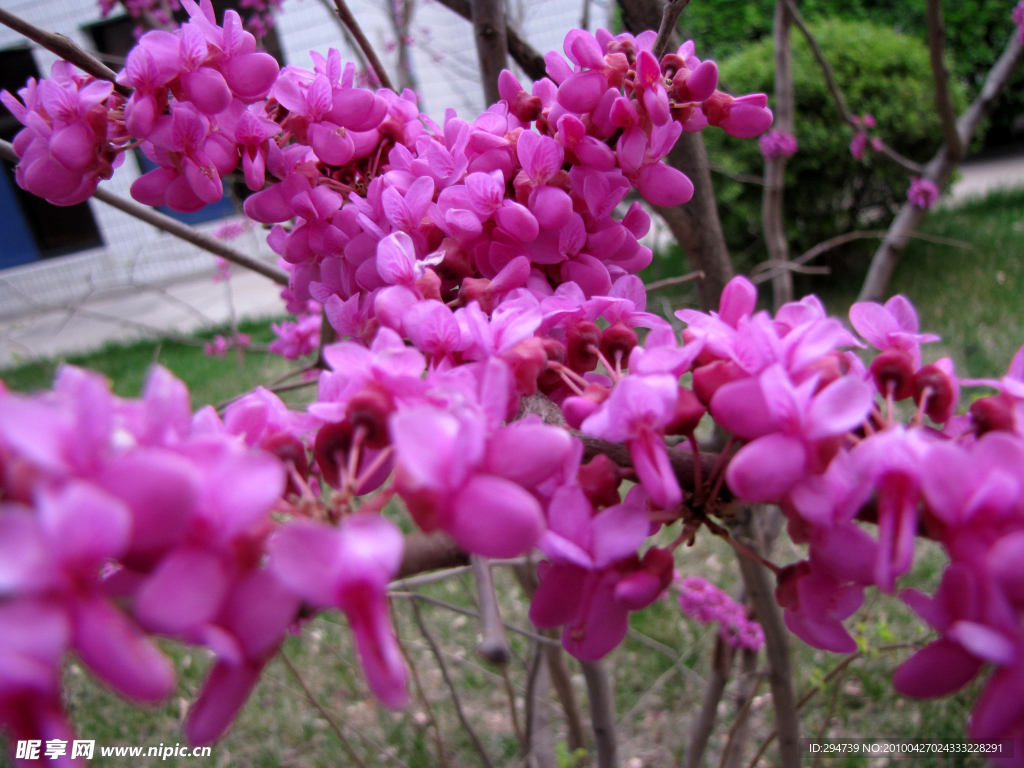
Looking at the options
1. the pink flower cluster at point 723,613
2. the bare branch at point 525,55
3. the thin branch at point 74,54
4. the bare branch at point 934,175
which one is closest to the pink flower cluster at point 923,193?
the bare branch at point 934,175

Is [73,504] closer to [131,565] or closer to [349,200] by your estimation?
[131,565]

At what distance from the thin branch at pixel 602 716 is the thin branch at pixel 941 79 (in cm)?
157

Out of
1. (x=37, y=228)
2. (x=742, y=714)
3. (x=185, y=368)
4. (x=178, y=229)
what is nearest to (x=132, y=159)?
(x=37, y=228)

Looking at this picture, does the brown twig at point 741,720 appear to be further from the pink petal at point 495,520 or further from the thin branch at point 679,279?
the pink petal at point 495,520

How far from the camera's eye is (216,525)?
256mm

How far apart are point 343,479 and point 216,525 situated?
0.27 feet

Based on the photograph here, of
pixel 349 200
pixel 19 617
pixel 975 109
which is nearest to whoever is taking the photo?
pixel 19 617

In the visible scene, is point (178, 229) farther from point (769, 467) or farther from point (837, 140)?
point (837, 140)

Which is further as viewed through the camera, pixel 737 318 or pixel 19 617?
pixel 737 318

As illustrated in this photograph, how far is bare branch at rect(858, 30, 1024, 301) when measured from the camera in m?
1.64

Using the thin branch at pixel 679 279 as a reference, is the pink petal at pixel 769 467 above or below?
above

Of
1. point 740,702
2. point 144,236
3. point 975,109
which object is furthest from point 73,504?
point 144,236

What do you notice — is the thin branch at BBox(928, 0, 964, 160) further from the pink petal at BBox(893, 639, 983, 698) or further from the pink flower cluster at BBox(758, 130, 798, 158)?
the pink petal at BBox(893, 639, 983, 698)

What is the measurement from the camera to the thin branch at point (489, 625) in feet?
0.98
